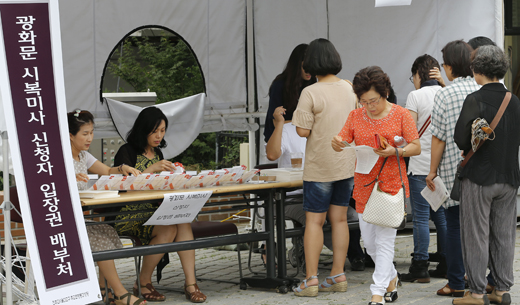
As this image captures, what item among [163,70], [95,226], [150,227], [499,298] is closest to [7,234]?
[95,226]

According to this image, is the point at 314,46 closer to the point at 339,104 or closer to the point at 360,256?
the point at 339,104

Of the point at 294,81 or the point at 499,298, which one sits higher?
the point at 294,81

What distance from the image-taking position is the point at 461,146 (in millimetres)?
4129

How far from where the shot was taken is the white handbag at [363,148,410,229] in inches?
162

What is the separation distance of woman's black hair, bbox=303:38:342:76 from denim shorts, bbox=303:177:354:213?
2.61 feet

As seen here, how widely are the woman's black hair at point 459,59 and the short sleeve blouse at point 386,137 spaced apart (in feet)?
2.07

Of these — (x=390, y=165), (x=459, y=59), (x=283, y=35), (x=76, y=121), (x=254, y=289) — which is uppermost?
(x=283, y=35)

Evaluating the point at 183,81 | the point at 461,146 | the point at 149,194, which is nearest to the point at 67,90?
the point at 149,194

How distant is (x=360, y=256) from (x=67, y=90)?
312cm

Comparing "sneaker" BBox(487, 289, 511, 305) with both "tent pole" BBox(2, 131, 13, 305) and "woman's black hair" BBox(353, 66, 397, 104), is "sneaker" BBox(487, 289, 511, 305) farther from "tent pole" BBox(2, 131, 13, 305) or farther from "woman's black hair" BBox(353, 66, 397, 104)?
"tent pole" BBox(2, 131, 13, 305)

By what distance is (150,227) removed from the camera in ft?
16.0

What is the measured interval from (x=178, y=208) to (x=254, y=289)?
3.55ft

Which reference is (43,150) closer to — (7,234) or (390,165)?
(7,234)

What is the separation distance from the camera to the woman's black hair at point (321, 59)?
475 cm
